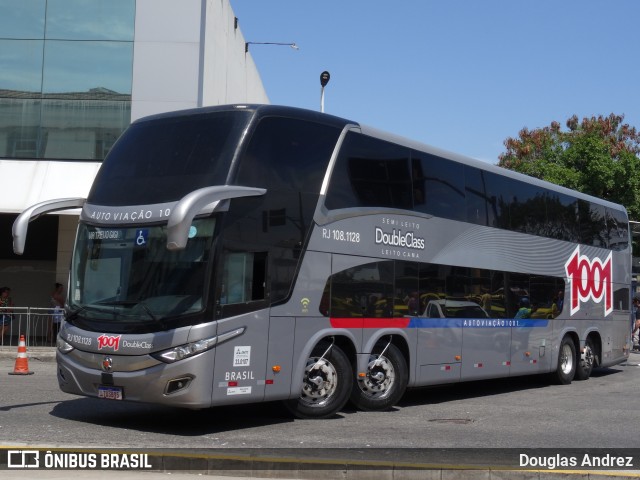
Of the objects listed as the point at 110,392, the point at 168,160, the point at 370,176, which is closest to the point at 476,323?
the point at 370,176

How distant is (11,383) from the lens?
16375mm

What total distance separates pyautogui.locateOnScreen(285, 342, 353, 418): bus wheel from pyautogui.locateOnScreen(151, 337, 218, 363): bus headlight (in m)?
2.03

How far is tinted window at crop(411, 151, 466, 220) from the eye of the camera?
14.6 meters

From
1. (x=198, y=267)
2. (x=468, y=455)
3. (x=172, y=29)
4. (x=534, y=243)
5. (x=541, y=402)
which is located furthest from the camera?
(x=172, y=29)

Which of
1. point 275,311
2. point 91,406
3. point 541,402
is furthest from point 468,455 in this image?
point 541,402

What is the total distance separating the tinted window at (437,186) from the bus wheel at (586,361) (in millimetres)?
6690

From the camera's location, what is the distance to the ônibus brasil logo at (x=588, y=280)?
64.7ft

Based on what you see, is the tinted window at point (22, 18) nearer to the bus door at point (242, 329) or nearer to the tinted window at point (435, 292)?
the tinted window at point (435, 292)

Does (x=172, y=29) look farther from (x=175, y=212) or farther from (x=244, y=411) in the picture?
(x=175, y=212)

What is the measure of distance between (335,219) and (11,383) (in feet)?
24.5

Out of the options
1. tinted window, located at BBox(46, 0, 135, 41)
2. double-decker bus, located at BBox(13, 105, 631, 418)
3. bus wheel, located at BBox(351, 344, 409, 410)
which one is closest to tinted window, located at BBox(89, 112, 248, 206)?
double-decker bus, located at BBox(13, 105, 631, 418)

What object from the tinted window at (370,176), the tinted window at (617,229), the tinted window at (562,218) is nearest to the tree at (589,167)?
the tinted window at (617,229)

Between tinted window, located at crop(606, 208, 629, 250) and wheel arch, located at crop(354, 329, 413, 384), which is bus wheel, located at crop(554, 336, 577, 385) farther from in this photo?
wheel arch, located at crop(354, 329, 413, 384)

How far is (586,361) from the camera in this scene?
2072 centimetres
